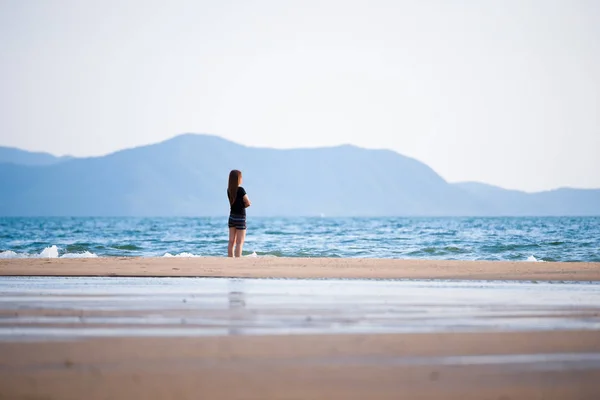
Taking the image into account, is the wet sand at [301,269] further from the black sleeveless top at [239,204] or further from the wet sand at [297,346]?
the wet sand at [297,346]

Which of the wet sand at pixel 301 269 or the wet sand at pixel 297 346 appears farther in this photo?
the wet sand at pixel 301 269

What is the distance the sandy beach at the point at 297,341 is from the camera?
3580 millimetres

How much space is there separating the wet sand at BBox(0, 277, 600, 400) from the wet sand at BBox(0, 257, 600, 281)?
3309 millimetres

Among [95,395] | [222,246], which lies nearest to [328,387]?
[95,395]

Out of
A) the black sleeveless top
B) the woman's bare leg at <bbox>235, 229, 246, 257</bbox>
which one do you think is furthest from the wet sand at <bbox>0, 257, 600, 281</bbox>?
the black sleeveless top

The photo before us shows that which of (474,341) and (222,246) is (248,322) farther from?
(222,246)

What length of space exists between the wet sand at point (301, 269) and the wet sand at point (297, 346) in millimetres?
3309

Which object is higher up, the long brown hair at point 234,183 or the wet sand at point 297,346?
the long brown hair at point 234,183

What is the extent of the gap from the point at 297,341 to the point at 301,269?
7.68 metres

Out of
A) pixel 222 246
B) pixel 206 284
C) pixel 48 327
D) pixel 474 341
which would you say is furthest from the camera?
pixel 222 246

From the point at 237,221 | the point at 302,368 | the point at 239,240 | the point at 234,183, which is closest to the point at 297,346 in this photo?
the point at 302,368

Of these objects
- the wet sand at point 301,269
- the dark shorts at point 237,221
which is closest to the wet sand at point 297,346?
the wet sand at point 301,269

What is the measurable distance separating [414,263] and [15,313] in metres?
8.67

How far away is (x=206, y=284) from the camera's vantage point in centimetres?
976
